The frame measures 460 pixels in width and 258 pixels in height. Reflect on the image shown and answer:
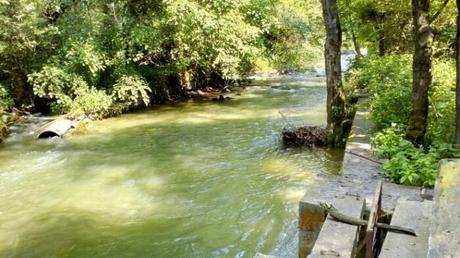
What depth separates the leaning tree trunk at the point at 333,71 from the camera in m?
8.45

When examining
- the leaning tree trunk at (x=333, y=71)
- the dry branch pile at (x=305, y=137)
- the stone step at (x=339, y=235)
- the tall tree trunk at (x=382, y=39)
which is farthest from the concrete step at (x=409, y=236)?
the tall tree trunk at (x=382, y=39)

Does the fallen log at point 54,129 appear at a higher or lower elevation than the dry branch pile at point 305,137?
higher

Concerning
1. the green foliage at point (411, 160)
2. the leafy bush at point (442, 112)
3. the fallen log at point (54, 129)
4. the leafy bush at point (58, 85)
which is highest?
the leafy bush at point (58, 85)

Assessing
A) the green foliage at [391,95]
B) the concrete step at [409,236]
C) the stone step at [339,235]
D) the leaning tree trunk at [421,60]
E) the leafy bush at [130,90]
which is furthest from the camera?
the leafy bush at [130,90]

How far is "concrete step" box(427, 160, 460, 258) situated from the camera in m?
2.29

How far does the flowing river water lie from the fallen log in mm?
325

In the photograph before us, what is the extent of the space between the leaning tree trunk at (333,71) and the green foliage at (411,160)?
9.72 ft

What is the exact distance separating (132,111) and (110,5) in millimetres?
3699

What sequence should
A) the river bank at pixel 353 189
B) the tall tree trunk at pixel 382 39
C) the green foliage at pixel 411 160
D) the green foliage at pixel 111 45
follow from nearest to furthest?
the river bank at pixel 353 189 < the green foliage at pixel 411 160 < the tall tree trunk at pixel 382 39 < the green foliage at pixel 111 45

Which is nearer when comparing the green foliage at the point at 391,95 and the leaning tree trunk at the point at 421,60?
the leaning tree trunk at the point at 421,60

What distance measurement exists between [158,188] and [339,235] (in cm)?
453

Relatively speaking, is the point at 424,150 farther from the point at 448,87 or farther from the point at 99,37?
the point at 99,37

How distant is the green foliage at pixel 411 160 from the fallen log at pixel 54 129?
28.5 feet

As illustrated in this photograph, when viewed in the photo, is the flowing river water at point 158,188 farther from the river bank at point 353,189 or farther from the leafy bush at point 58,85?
the leafy bush at point 58,85
